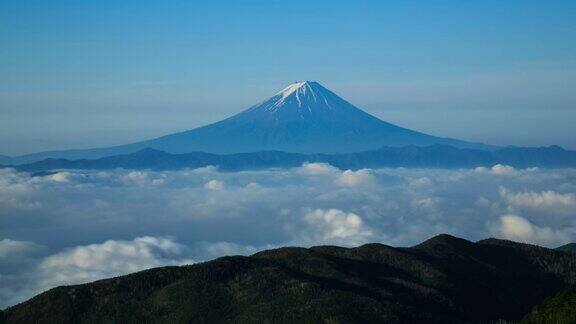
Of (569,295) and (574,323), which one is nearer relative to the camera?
(574,323)
